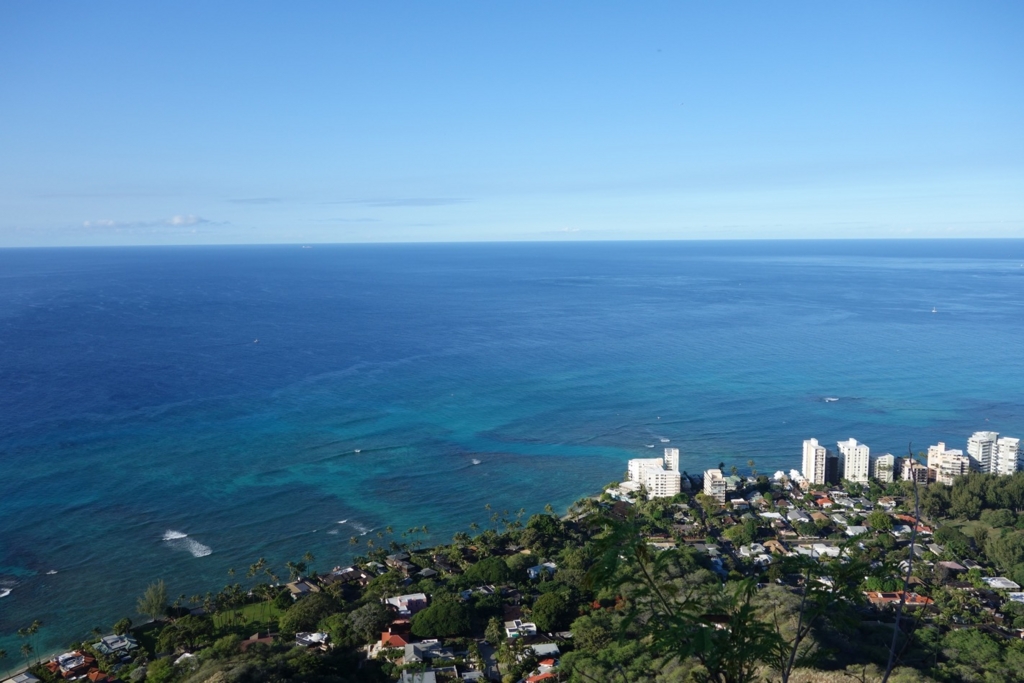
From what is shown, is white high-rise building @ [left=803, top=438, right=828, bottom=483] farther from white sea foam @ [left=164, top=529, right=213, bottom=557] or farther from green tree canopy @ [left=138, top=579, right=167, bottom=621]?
green tree canopy @ [left=138, top=579, right=167, bottom=621]

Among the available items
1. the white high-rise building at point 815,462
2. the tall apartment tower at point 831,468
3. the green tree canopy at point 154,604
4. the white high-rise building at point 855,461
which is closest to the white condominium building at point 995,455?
the white high-rise building at point 855,461

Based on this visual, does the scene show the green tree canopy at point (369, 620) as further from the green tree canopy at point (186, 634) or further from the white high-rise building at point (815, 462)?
the white high-rise building at point (815, 462)

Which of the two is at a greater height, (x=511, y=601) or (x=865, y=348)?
(x=865, y=348)

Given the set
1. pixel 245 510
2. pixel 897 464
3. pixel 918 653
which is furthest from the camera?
pixel 897 464

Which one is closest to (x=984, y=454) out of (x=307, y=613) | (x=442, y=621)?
(x=442, y=621)

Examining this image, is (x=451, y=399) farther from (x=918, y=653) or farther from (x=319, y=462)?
(x=918, y=653)

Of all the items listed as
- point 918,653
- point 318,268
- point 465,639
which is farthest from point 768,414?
point 318,268

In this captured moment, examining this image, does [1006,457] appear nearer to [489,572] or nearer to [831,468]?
[831,468]
